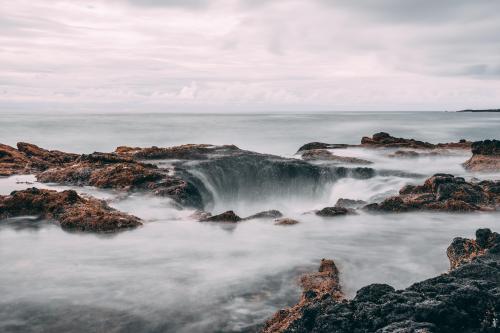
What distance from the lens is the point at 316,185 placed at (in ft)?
75.2

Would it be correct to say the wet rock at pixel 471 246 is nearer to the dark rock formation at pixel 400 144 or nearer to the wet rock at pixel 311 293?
the wet rock at pixel 311 293

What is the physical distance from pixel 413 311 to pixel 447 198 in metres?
11.5

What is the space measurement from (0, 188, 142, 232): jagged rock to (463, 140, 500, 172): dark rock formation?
17.5 m

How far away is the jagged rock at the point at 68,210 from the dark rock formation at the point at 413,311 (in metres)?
7.78

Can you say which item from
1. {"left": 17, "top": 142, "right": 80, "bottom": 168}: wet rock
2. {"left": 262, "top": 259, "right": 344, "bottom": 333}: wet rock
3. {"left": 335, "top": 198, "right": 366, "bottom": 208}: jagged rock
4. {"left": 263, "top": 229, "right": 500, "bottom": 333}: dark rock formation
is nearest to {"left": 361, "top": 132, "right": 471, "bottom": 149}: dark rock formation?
{"left": 335, "top": 198, "right": 366, "bottom": 208}: jagged rock

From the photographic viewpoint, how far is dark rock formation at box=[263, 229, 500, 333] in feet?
17.6

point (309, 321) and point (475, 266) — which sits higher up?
point (475, 266)

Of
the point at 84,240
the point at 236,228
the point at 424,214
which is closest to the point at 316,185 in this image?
the point at 424,214

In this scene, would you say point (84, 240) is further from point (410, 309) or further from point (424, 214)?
point (424, 214)

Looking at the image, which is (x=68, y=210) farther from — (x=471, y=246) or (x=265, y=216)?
(x=471, y=246)

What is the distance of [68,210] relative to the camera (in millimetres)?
13703

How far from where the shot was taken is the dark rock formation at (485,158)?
22.5 m

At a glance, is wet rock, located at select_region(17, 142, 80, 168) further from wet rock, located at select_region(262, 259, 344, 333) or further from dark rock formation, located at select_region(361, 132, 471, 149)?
dark rock formation, located at select_region(361, 132, 471, 149)

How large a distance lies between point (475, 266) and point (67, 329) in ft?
21.4
